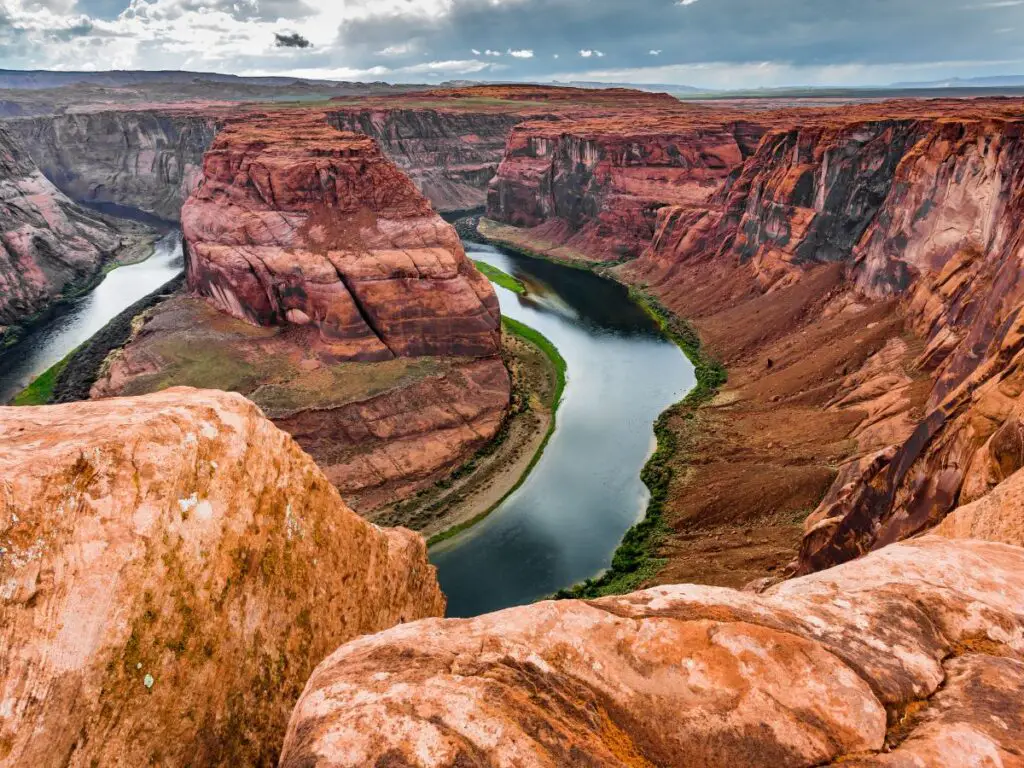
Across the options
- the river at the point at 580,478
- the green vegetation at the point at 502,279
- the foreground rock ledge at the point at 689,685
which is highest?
the foreground rock ledge at the point at 689,685

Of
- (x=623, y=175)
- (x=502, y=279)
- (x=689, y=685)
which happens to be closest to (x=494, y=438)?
(x=689, y=685)

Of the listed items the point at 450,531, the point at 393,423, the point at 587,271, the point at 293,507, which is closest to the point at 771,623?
the point at 293,507

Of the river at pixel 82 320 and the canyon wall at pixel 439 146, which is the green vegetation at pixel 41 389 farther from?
the canyon wall at pixel 439 146

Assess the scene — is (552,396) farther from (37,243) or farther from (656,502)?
(37,243)

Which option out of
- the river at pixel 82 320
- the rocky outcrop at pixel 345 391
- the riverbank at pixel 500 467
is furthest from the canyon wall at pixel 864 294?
the river at pixel 82 320

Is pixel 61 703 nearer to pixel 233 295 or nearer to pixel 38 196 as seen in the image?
pixel 233 295
